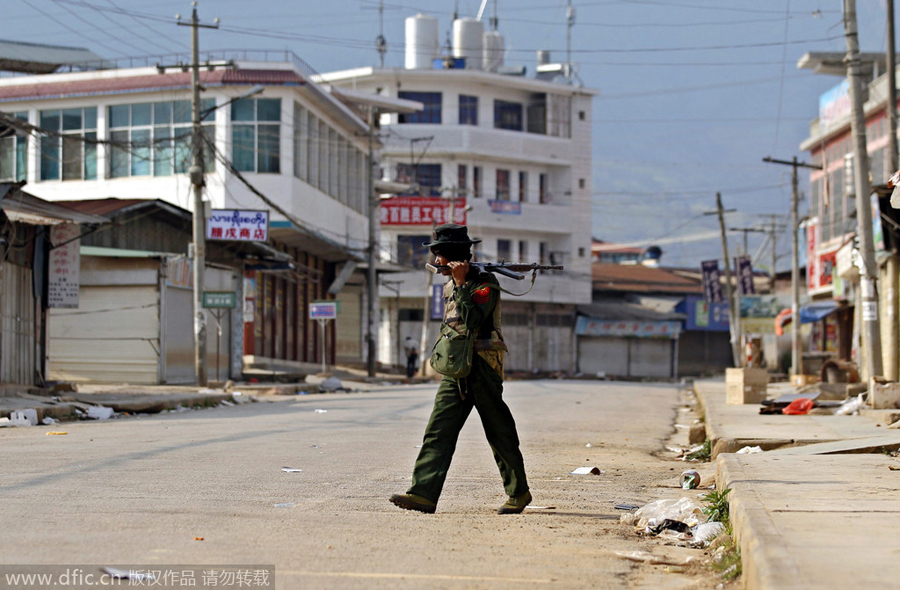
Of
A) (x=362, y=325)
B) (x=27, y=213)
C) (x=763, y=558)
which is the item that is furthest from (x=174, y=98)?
(x=763, y=558)

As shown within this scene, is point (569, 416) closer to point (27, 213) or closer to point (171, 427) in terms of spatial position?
point (171, 427)

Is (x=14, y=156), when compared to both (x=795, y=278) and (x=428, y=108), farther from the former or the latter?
(x=795, y=278)

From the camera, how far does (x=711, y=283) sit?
184 feet

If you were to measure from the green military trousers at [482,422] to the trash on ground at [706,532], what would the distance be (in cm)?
114

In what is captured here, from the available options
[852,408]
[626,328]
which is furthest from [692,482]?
[626,328]

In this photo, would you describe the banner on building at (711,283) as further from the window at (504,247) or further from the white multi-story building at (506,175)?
the window at (504,247)

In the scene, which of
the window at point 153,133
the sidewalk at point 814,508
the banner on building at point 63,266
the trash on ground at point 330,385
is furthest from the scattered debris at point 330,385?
the sidewalk at point 814,508

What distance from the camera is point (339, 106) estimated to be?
4431 cm

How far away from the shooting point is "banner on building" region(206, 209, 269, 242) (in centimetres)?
3250

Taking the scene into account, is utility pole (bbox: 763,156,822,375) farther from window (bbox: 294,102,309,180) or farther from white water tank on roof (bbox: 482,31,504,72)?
white water tank on roof (bbox: 482,31,504,72)

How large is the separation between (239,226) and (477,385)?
1060 inches

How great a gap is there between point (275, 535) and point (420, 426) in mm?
9304

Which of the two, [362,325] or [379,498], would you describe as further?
[362,325]

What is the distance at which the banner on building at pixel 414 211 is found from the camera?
49.6m
